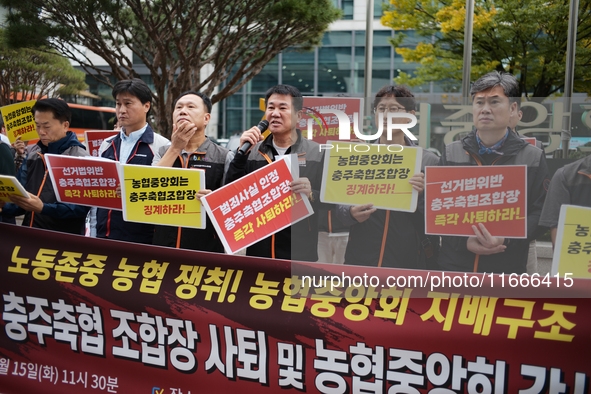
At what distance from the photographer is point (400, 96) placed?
2.58 m

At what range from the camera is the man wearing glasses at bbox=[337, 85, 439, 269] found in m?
2.41

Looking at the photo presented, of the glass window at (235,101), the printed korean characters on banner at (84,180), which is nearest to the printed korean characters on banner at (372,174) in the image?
the printed korean characters on banner at (84,180)

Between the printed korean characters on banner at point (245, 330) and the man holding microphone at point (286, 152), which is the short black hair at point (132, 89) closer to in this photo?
the man holding microphone at point (286, 152)

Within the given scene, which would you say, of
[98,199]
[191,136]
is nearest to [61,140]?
[98,199]

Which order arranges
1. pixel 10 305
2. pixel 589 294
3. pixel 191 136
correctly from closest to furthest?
1. pixel 589 294
2. pixel 10 305
3. pixel 191 136

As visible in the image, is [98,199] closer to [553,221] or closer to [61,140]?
[61,140]

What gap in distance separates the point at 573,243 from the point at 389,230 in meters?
0.86

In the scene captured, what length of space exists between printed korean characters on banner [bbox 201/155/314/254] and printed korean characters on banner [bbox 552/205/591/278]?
3.85 feet

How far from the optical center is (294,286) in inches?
85.4

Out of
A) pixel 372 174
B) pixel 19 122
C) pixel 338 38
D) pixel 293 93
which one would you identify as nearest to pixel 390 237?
pixel 372 174

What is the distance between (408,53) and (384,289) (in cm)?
1037

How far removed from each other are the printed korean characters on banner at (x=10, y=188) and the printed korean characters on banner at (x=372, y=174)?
5.68 ft

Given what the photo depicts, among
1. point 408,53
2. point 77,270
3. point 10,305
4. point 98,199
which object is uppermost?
point 408,53

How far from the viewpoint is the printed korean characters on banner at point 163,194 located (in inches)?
96.1
